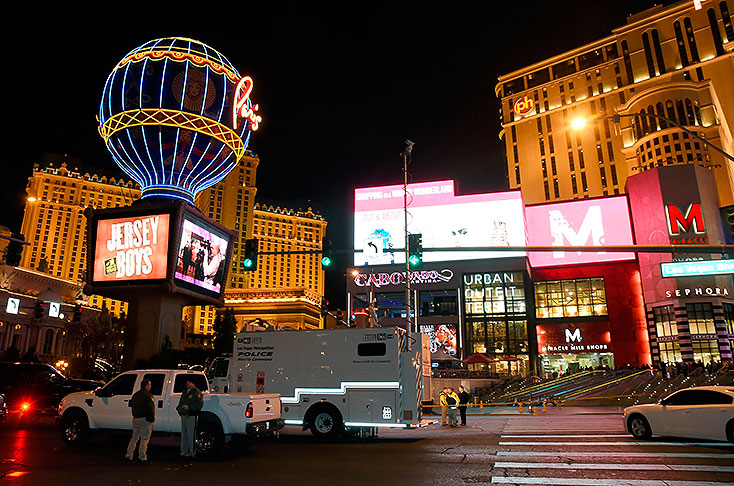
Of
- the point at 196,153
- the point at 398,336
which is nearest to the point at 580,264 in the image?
the point at 196,153

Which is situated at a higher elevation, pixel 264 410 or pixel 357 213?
pixel 357 213

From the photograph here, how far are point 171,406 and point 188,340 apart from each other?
4908 inches

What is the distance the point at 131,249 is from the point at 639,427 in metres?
29.8

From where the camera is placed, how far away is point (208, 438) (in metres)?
11.5

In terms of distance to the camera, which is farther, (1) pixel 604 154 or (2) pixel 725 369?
(1) pixel 604 154

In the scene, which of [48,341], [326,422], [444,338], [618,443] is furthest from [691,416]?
[48,341]

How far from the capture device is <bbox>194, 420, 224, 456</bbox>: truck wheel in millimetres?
11367

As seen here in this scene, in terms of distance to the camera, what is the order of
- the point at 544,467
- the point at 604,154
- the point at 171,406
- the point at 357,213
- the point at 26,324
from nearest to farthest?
1. the point at 544,467
2. the point at 171,406
3. the point at 357,213
4. the point at 26,324
5. the point at 604,154

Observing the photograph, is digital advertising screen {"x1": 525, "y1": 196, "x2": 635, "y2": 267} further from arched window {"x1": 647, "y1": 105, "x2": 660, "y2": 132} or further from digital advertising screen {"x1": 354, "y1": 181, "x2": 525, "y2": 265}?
arched window {"x1": 647, "y1": 105, "x2": 660, "y2": 132}

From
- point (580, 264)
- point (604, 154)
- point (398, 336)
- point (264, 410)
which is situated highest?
point (604, 154)

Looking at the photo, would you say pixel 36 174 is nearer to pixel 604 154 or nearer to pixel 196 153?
pixel 196 153

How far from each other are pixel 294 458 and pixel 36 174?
453ft

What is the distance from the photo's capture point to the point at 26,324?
83188mm

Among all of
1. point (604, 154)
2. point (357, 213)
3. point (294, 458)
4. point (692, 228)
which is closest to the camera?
point (294, 458)
